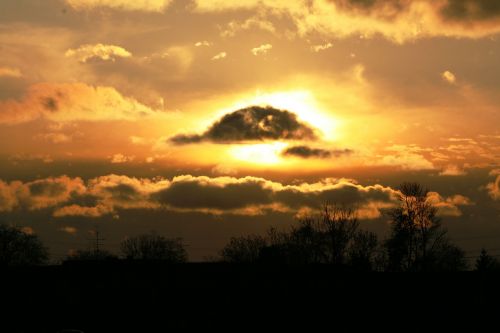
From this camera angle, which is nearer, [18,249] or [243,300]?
[243,300]

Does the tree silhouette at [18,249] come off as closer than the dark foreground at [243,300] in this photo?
No

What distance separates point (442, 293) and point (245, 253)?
2761 inches

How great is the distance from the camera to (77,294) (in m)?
47.6

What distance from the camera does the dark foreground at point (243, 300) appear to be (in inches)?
1752

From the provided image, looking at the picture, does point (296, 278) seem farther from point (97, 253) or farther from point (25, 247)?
point (97, 253)

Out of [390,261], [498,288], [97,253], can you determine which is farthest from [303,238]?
[498,288]

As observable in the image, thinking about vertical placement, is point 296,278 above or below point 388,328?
above

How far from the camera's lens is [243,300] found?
47125mm

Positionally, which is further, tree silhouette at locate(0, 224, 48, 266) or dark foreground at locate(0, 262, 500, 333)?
tree silhouette at locate(0, 224, 48, 266)

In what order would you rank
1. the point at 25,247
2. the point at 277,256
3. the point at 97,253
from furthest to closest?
the point at 97,253, the point at 25,247, the point at 277,256

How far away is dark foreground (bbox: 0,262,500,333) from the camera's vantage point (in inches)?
1752

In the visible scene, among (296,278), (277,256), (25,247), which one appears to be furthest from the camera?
(25,247)

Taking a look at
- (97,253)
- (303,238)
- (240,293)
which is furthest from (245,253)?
(240,293)

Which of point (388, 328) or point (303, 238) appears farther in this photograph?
point (303, 238)
